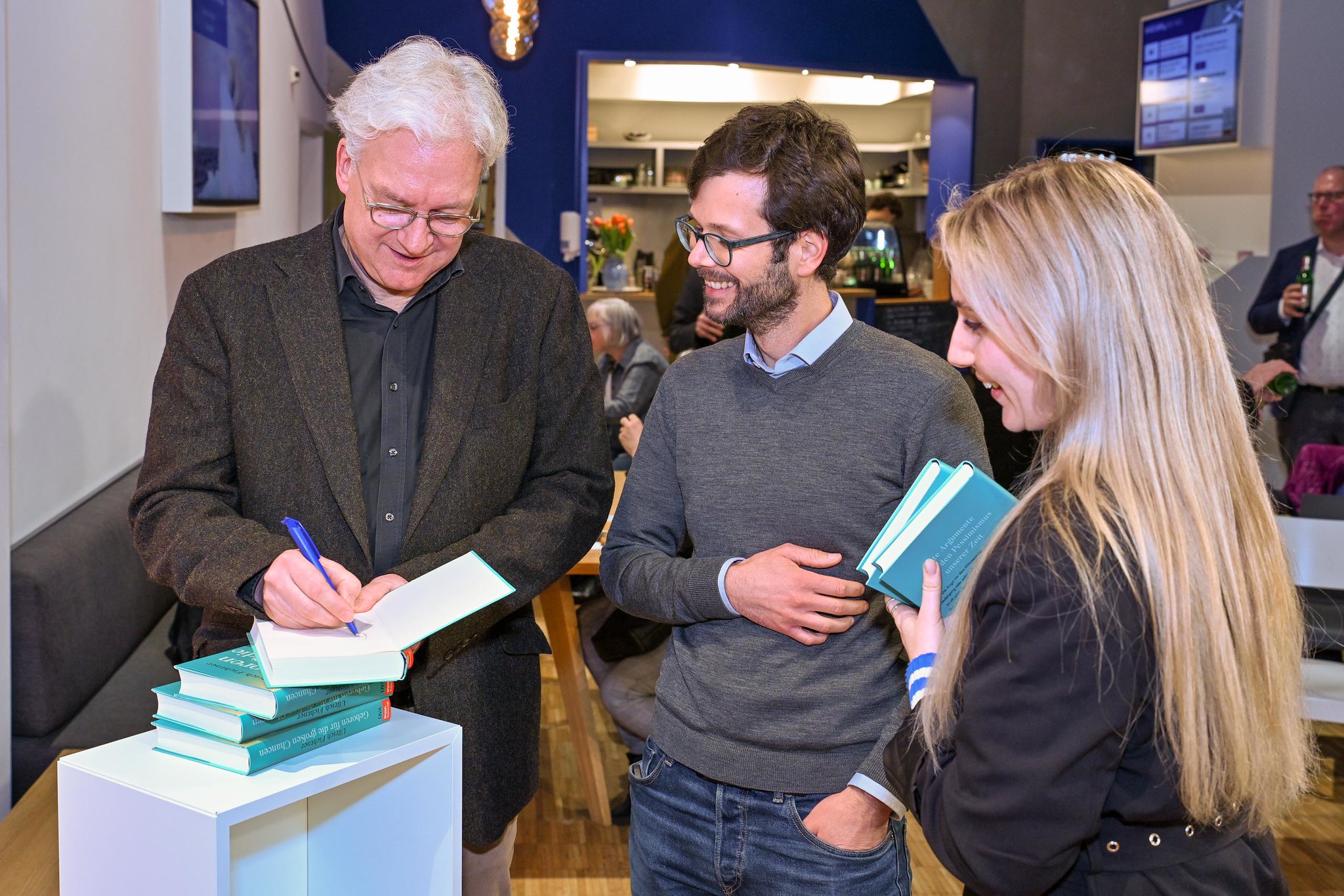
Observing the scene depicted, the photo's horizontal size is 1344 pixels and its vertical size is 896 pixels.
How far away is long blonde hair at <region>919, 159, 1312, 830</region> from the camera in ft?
3.36

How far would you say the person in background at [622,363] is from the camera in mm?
5484

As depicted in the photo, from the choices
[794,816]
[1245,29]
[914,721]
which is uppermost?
[1245,29]

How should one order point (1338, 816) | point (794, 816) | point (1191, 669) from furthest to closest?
point (1338, 816)
point (794, 816)
point (1191, 669)

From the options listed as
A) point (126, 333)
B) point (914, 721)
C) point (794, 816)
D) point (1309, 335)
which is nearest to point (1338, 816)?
point (1309, 335)

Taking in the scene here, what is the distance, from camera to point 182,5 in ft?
12.2

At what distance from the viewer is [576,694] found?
3.63m

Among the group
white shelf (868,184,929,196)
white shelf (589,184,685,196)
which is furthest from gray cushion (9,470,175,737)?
white shelf (868,184,929,196)

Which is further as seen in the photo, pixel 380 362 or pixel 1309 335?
pixel 1309 335

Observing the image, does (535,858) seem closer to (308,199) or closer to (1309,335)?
(1309,335)

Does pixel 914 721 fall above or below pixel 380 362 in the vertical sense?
below

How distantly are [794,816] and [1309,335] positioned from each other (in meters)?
4.55

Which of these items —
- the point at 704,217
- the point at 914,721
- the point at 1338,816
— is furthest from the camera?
the point at 1338,816

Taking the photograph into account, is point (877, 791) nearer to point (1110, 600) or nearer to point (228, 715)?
point (1110, 600)

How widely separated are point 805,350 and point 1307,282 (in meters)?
4.43
